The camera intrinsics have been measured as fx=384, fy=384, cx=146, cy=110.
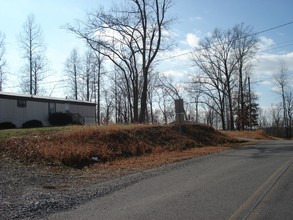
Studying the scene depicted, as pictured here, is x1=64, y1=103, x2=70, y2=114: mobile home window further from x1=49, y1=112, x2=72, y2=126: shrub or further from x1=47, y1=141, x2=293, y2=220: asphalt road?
x1=47, y1=141, x2=293, y2=220: asphalt road

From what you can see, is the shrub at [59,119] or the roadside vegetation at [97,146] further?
the shrub at [59,119]

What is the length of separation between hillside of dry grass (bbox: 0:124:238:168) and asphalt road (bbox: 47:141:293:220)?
5917mm

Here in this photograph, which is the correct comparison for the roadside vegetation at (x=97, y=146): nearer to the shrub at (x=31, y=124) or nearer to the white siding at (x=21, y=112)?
the white siding at (x=21, y=112)

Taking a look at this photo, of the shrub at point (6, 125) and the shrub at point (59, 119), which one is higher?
the shrub at point (59, 119)

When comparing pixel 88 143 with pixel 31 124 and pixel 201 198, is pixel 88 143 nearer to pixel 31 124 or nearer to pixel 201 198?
pixel 201 198

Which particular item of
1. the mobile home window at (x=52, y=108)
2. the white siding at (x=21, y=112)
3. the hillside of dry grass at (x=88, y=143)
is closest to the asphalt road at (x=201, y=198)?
the hillside of dry grass at (x=88, y=143)

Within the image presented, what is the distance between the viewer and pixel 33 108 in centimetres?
3828

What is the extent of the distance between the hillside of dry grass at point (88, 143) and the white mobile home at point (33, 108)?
13.9 meters

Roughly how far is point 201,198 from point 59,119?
33041mm

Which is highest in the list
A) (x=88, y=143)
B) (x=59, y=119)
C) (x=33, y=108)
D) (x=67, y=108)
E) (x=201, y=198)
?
(x=67, y=108)

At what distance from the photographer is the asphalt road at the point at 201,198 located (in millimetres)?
7289

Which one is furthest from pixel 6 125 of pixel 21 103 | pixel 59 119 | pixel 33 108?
pixel 59 119

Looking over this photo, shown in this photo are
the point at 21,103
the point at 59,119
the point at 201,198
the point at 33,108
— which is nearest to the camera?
the point at 201,198

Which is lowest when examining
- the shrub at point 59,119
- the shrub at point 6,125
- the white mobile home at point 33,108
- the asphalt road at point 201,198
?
the asphalt road at point 201,198
